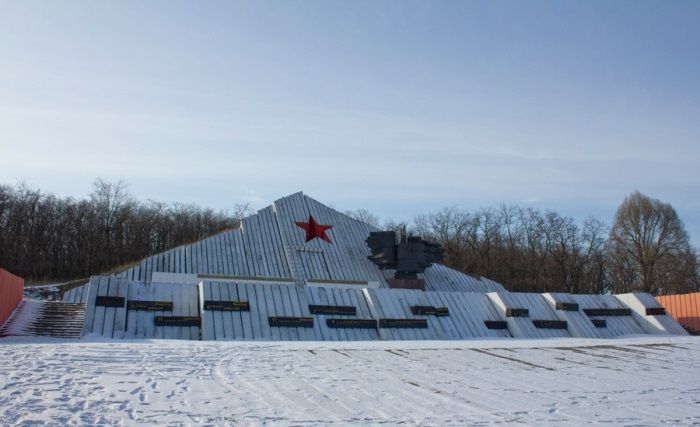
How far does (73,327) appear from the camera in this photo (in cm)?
1633

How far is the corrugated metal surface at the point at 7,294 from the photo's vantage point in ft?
51.9

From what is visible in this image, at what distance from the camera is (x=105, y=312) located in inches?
637

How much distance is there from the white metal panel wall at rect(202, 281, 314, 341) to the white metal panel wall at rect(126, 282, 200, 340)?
0.50 metres

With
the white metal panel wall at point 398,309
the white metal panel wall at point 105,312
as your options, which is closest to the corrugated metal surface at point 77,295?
the white metal panel wall at point 105,312

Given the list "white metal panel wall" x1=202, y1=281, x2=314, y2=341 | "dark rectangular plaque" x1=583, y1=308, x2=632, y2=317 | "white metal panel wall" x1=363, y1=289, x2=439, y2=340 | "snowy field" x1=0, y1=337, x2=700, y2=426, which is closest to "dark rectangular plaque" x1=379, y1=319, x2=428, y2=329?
"white metal panel wall" x1=363, y1=289, x2=439, y2=340

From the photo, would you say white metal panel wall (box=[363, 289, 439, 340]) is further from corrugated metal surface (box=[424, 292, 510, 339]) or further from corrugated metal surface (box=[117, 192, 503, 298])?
corrugated metal surface (box=[117, 192, 503, 298])

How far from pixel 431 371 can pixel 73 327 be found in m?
11.5

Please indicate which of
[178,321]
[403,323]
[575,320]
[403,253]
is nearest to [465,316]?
[403,323]

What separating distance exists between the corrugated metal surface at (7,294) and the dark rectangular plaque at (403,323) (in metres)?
11.3

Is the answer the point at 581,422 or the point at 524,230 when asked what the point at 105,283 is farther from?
the point at 524,230

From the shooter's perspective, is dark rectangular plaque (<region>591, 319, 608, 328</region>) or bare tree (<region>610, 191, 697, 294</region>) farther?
bare tree (<region>610, 191, 697, 294</region>)

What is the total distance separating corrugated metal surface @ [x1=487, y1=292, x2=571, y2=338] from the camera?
19828 mm

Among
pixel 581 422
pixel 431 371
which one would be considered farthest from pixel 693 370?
pixel 581 422

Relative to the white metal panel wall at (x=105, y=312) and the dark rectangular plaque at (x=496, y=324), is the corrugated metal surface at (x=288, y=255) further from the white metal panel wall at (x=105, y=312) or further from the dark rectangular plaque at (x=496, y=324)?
the dark rectangular plaque at (x=496, y=324)
